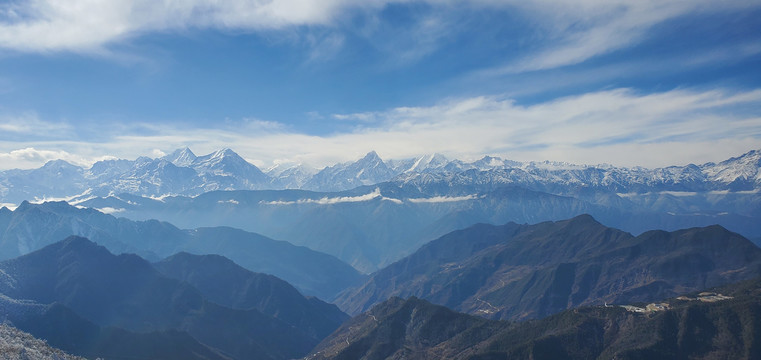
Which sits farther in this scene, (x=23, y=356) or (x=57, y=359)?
(x=57, y=359)
